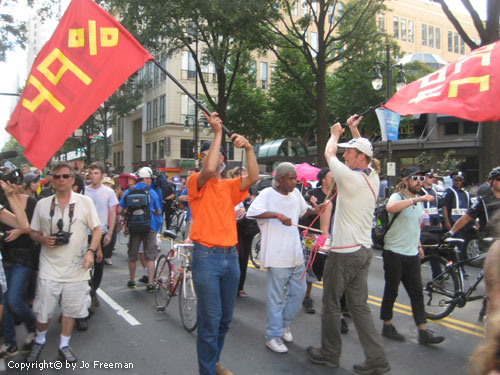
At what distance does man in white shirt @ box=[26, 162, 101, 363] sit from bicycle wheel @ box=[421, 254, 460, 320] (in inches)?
164

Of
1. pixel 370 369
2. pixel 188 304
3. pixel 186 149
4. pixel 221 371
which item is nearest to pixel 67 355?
pixel 188 304

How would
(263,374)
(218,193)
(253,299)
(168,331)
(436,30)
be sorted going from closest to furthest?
(218,193) → (263,374) → (168,331) → (253,299) → (436,30)

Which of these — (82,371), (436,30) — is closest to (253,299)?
(82,371)

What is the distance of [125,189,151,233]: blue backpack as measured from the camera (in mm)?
6977

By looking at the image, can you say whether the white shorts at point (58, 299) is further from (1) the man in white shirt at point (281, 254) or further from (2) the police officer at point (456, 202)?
(2) the police officer at point (456, 202)

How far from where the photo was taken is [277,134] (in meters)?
33.4

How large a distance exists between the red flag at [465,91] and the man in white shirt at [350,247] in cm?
70

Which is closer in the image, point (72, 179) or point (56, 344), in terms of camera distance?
point (72, 179)

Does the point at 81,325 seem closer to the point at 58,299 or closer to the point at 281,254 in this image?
the point at 58,299

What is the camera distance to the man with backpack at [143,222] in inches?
275

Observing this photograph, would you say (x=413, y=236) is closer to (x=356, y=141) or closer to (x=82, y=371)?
(x=356, y=141)

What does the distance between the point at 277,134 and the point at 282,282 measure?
2909cm

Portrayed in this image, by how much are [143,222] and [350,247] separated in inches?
152

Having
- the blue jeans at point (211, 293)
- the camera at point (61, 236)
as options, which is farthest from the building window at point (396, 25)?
the blue jeans at point (211, 293)
